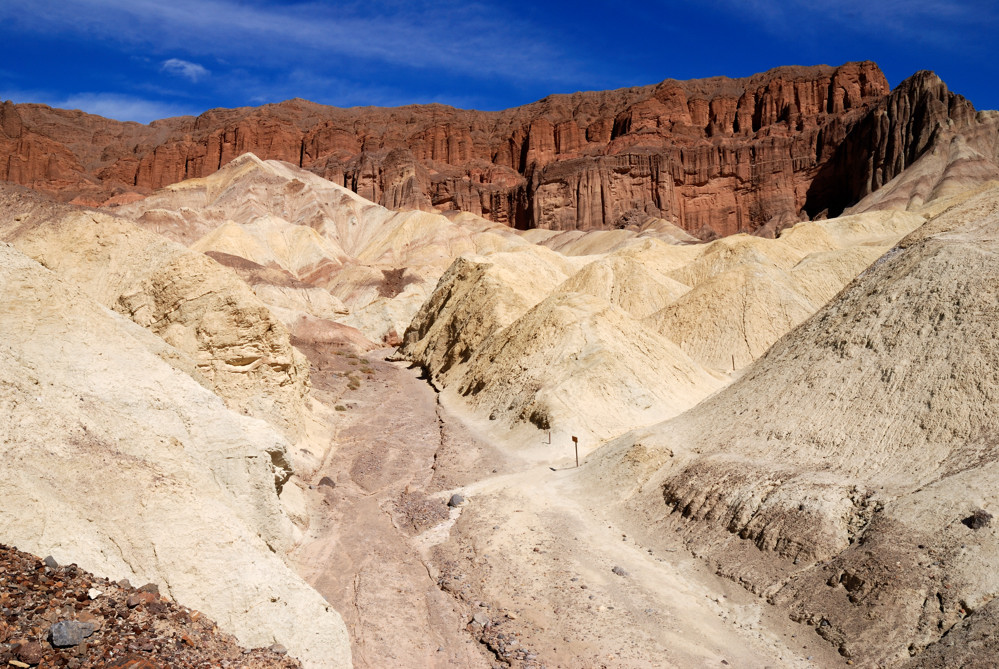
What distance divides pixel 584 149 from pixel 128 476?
130m

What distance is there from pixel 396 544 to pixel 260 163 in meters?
98.3

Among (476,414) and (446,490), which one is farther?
(476,414)

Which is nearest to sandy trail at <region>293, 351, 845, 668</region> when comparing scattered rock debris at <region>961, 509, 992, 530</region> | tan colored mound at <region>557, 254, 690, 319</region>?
scattered rock debris at <region>961, 509, 992, 530</region>

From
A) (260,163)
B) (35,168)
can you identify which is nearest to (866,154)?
(260,163)

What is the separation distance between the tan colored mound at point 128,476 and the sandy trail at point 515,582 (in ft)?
6.20

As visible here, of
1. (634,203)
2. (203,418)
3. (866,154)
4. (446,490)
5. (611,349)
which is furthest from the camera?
(634,203)

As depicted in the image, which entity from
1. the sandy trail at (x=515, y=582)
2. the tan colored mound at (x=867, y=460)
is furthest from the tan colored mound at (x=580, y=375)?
the tan colored mound at (x=867, y=460)

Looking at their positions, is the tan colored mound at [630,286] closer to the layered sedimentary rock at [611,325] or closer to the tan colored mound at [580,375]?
the layered sedimentary rock at [611,325]

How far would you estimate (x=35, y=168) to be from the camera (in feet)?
393

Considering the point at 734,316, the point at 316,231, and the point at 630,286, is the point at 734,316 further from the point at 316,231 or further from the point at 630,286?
the point at 316,231

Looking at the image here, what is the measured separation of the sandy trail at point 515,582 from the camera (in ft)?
33.1

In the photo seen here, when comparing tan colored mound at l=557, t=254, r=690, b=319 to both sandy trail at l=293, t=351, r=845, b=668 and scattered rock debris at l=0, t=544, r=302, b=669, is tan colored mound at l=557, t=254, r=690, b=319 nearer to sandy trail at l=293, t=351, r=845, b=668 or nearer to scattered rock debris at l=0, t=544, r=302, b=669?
sandy trail at l=293, t=351, r=845, b=668

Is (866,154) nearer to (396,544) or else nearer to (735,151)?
(735,151)

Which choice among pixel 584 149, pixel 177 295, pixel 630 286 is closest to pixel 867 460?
pixel 177 295
